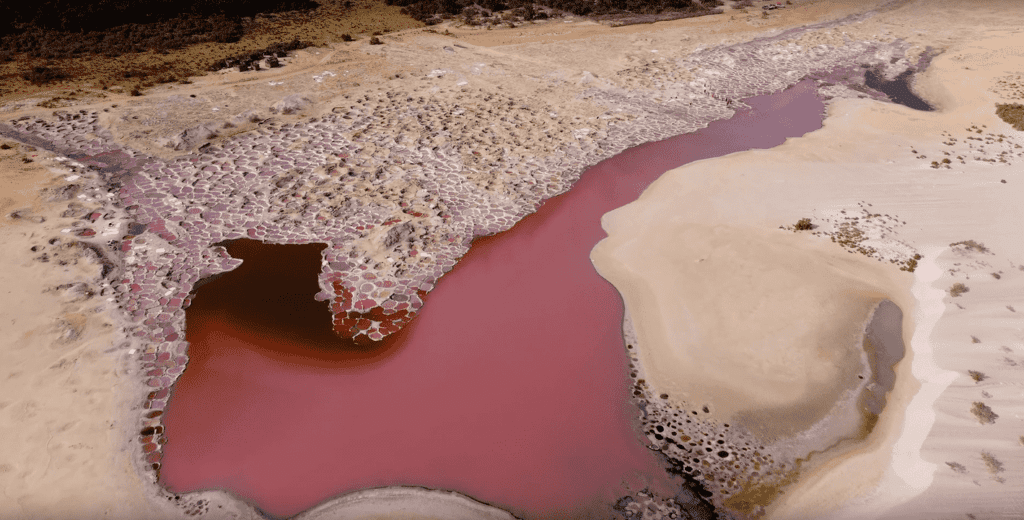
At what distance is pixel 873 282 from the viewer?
15.2 meters

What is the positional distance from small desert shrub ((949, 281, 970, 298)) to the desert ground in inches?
2.1

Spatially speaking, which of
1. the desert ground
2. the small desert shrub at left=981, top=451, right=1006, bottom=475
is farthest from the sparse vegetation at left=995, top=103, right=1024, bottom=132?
the small desert shrub at left=981, top=451, right=1006, bottom=475

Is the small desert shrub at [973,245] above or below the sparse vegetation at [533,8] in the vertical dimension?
below

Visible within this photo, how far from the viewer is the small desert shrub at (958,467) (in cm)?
1074

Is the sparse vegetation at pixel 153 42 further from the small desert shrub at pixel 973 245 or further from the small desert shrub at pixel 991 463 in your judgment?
the small desert shrub at pixel 991 463

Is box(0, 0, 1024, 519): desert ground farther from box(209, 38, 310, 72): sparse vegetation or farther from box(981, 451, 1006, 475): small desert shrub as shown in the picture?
Result: box(209, 38, 310, 72): sparse vegetation

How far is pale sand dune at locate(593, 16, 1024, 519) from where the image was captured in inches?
426

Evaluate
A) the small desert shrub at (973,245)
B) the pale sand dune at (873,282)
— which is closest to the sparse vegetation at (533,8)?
the pale sand dune at (873,282)

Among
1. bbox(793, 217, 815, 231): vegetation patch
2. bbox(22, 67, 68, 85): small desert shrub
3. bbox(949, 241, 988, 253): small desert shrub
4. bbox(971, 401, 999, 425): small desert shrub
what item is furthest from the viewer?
bbox(22, 67, 68, 85): small desert shrub

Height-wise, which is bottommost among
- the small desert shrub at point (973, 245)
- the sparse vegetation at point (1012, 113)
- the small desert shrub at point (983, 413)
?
the small desert shrub at point (983, 413)

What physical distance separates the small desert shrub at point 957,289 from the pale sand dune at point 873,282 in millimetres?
180

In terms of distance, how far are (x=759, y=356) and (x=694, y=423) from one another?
274 cm

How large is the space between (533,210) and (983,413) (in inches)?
531

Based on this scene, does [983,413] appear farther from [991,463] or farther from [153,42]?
[153,42]
